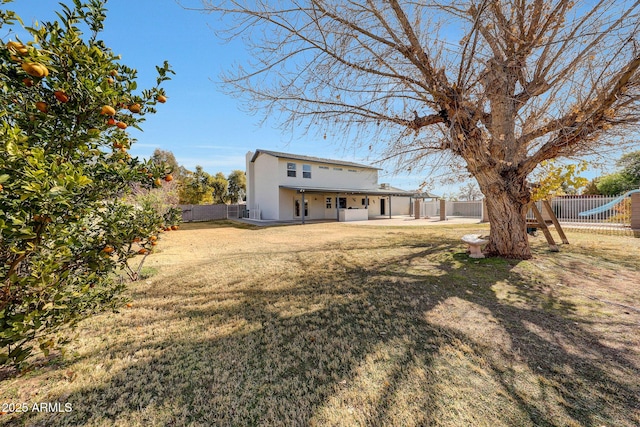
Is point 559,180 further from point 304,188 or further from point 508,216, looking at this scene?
point 304,188

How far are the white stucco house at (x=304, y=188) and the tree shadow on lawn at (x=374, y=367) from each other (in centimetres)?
1543

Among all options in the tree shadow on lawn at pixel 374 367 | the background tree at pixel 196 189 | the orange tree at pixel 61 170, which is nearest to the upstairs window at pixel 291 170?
the background tree at pixel 196 189

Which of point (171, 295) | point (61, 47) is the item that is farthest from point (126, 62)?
point (171, 295)

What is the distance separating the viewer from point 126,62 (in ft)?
6.97

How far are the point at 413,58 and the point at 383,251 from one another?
5.06 m

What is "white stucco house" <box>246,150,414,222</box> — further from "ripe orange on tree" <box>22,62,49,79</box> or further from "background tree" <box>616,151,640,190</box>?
"background tree" <box>616,151,640,190</box>

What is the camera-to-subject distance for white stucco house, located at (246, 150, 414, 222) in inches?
813

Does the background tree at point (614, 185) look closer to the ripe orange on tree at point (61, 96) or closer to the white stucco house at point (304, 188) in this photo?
the white stucco house at point (304, 188)

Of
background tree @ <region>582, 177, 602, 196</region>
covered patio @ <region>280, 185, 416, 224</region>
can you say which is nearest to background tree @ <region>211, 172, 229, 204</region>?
covered patio @ <region>280, 185, 416, 224</region>

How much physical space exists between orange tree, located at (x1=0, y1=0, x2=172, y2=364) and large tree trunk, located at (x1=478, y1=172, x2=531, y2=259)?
21.5 ft

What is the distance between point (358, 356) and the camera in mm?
2484

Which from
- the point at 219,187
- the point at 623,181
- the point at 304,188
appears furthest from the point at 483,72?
the point at 219,187

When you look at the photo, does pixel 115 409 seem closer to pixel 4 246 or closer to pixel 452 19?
pixel 4 246

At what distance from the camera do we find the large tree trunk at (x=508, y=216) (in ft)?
18.8
